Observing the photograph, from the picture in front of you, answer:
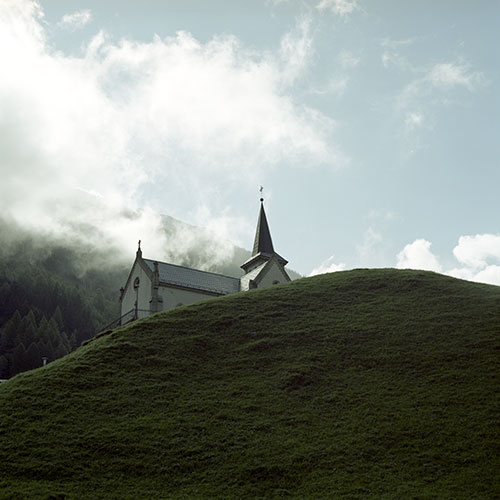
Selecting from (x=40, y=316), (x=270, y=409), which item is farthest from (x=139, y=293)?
(x=40, y=316)

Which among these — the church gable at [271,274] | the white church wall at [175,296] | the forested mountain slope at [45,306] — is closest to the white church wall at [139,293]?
the white church wall at [175,296]

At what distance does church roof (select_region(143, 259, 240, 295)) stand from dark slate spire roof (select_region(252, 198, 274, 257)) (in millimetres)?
7412

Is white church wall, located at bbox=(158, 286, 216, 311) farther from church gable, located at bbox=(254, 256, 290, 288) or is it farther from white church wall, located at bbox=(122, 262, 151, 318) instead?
church gable, located at bbox=(254, 256, 290, 288)

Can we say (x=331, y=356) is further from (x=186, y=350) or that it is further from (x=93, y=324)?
(x=93, y=324)

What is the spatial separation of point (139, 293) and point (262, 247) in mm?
18431

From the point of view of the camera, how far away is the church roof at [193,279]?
160 ft

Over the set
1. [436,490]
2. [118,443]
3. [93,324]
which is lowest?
[436,490]

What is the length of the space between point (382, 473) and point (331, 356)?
10.3 m

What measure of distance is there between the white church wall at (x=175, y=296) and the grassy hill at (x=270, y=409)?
14.5 m

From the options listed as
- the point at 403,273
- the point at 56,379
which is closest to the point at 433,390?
the point at 56,379

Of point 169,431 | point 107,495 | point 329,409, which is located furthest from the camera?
point 329,409

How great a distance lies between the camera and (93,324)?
401ft

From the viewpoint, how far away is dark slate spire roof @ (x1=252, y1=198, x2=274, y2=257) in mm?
62666

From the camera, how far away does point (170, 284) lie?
156 feet
